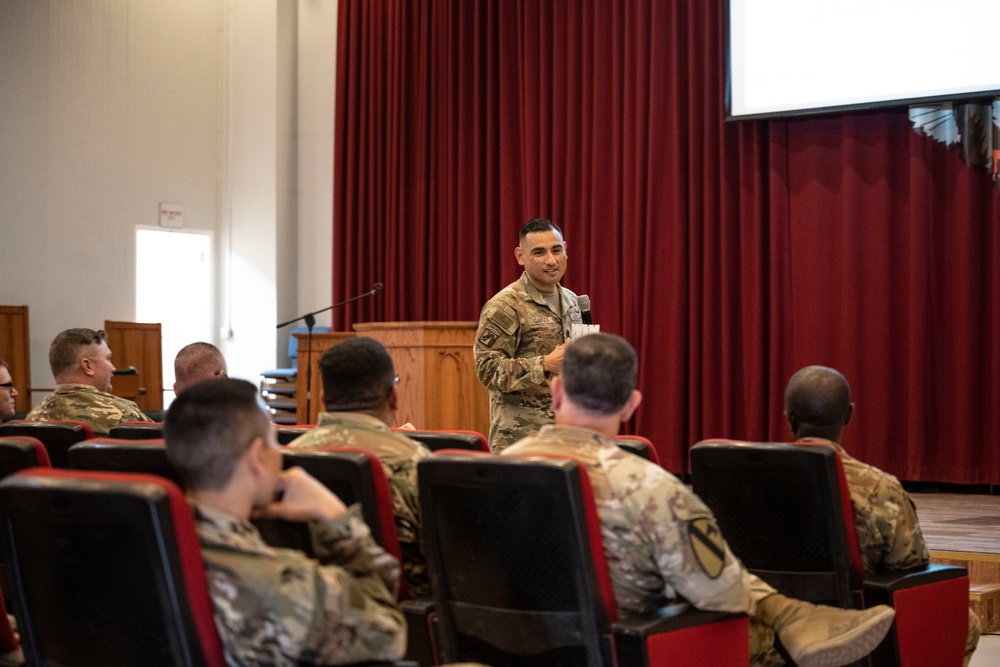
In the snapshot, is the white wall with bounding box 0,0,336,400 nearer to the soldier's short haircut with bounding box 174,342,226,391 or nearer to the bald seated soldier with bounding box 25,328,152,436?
the bald seated soldier with bounding box 25,328,152,436

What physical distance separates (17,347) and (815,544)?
7.97m

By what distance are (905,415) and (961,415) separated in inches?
14.6

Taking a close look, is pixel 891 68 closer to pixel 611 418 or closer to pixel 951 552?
pixel 951 552

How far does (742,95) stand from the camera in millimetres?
7395

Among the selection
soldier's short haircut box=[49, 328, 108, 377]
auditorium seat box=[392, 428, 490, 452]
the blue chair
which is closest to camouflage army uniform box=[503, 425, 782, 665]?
auditorium seat box=[392, 428, 490, 452]

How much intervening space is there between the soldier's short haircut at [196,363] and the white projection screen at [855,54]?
440 centimetres

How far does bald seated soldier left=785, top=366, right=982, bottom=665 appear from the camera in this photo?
271 centimetres

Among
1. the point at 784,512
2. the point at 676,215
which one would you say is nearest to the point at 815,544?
the point at 784,512

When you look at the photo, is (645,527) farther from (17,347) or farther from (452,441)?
(17,347)

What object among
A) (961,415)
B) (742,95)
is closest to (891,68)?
(742,95)

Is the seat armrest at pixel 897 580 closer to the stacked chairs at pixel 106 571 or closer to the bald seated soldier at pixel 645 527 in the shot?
the bald seated soldier at pixel 645 527

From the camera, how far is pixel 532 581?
2152mm

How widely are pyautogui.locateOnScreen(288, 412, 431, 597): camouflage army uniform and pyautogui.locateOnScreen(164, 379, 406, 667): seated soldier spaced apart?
65cm

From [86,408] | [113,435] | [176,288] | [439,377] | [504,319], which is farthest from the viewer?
[176,288]
